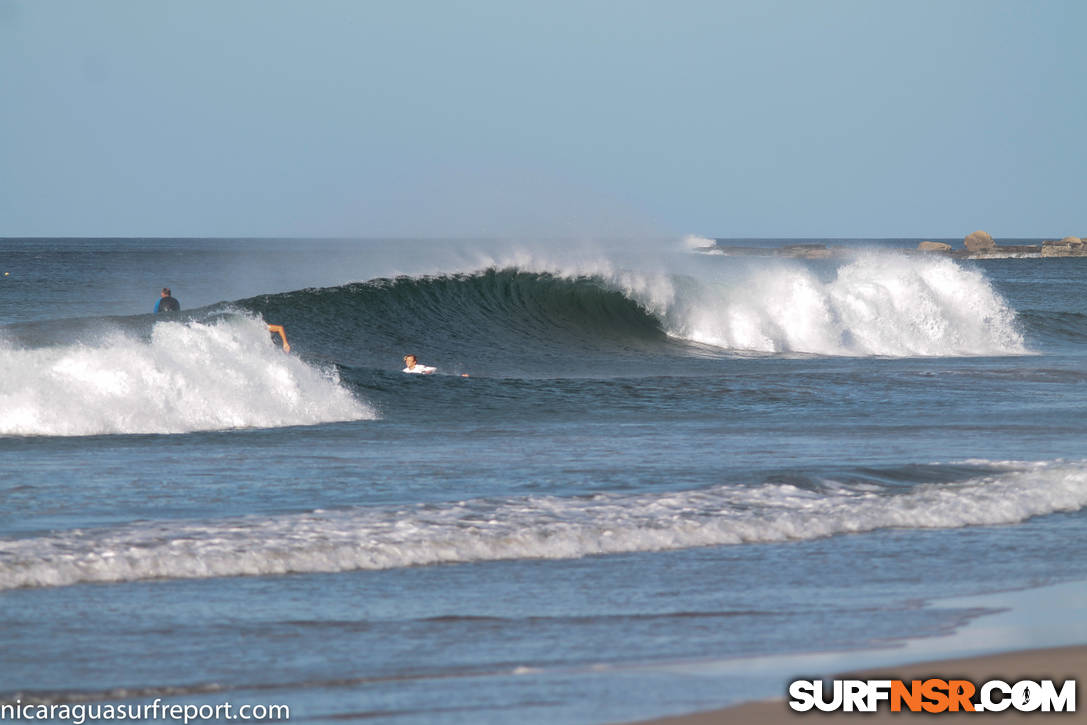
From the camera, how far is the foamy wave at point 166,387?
12219mm

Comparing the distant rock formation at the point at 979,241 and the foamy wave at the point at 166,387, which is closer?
the foamy wave at the point at 166,387

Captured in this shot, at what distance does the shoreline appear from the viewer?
4.20m

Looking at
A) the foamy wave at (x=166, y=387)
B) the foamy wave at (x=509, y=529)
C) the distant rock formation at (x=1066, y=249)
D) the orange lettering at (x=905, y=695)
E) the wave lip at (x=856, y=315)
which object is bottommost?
the orange lettering at (x=905, y=695)

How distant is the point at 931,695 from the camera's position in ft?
14.4

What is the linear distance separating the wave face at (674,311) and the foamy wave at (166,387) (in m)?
7.60

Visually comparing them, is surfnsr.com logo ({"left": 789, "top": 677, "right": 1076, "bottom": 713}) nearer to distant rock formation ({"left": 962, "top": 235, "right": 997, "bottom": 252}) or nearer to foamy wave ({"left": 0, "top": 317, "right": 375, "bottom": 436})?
foamy wave ({"left": 0, "top": 317, "right": 375, "bottom": 436})

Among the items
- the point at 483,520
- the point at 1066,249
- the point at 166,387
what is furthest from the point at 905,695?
the point at 1066,249

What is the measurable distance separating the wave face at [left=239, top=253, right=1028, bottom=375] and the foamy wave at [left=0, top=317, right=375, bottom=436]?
24.9 ft

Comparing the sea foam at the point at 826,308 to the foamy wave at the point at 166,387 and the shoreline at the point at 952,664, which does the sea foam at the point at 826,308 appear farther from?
the shoreline at the point at 952,664

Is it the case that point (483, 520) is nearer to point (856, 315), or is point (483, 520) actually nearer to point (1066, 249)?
point (856, 315)

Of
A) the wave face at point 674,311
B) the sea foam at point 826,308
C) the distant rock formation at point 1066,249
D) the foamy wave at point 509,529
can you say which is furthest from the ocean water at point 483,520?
the distant rock formation at point 1066,249

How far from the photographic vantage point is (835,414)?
45.7ft

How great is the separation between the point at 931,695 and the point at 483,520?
3.43 metres

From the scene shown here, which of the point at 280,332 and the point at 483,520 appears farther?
the point at 280,332
